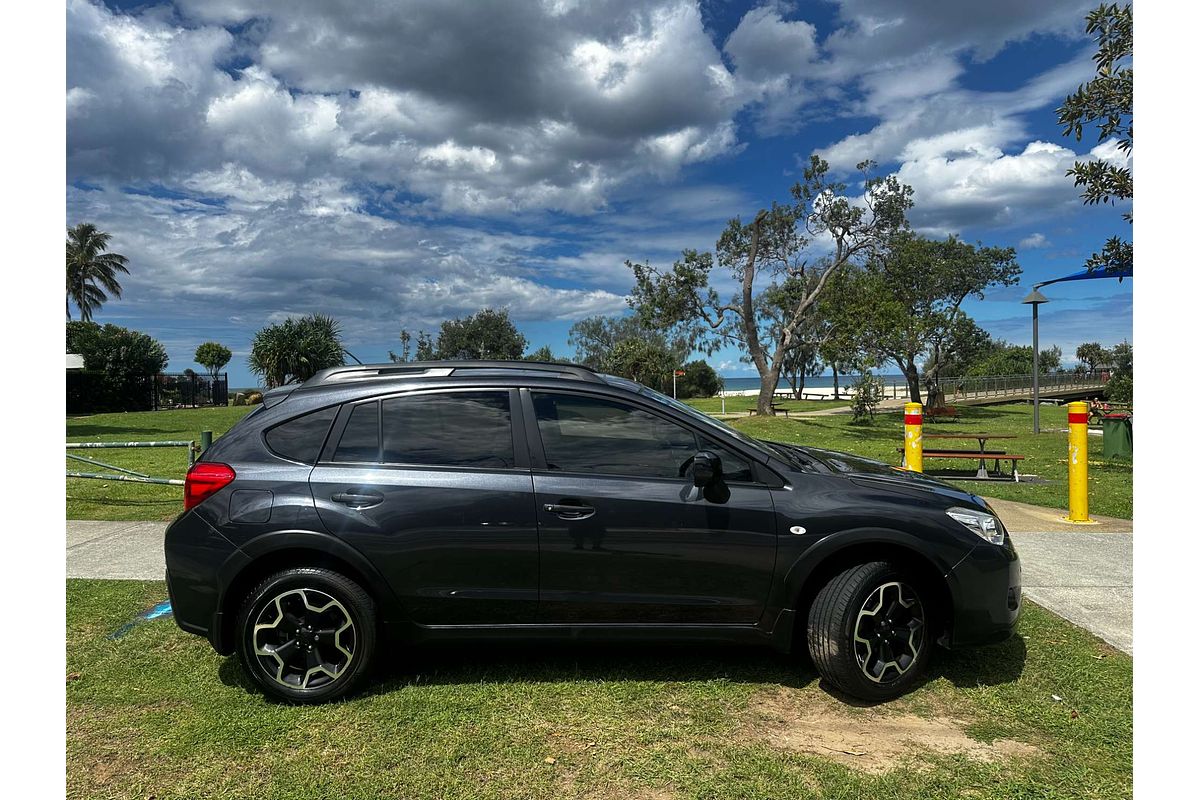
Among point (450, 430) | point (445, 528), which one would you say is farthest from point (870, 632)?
point (450, 430)

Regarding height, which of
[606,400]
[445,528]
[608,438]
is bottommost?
[445,528]

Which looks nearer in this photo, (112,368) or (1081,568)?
(1081,568)

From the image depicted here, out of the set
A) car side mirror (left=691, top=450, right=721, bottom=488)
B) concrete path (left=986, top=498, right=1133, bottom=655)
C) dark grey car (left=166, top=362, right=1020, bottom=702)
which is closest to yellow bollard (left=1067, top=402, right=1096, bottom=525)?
concrete path (left=986, top=498, right=1133, bottom=655)

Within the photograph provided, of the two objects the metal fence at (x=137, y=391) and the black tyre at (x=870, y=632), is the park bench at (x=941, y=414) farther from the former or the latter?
the metal fence at (x=137, y=391)

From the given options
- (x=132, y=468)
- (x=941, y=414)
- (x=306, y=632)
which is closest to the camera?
(x=306, y=632)

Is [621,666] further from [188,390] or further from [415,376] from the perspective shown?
[188,390]

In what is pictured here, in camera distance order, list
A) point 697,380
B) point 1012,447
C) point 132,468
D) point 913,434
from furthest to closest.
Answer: point 697,380
point 1012,447
point 132,468
point 913,434

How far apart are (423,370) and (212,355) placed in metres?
59.0

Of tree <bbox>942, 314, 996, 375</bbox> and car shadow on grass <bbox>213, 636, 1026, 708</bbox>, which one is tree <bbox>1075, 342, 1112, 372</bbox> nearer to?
tree <bbox>942, 314, 996, 375</bbox>

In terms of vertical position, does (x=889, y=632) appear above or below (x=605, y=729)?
above

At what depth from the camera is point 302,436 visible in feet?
12.6

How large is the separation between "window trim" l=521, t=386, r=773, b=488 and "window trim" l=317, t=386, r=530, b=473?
0.04 meters

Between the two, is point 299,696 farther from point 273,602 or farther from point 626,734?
point 626,734

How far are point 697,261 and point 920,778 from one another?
2765cm
